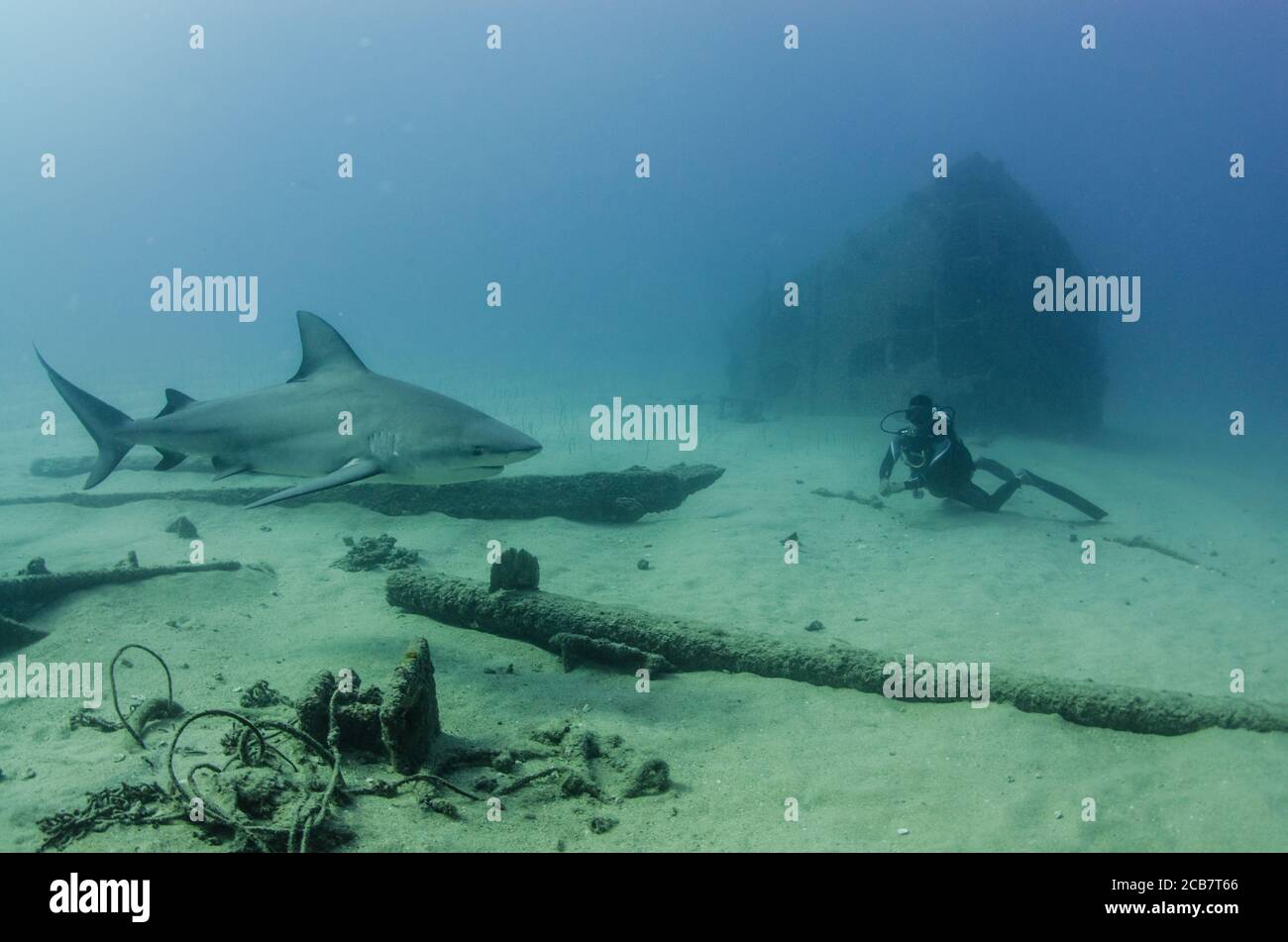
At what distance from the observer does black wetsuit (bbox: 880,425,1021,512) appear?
40.9ft

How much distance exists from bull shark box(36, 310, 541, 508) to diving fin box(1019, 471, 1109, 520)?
32.8 feet

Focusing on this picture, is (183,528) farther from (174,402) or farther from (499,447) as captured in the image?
(499,447)

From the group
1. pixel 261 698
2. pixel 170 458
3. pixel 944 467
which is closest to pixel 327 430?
pixel 170 458

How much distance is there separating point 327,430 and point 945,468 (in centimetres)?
1048

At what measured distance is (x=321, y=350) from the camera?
23.3 ft

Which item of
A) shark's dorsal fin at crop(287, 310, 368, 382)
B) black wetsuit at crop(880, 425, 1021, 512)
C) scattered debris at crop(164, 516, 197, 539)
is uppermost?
shark's dorsal fin at crop(287, 310, 368, 382)

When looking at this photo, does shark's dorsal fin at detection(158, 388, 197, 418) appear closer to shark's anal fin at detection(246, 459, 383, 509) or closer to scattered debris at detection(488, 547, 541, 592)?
shark's anal fin at detection(246, 459, 383, 509)

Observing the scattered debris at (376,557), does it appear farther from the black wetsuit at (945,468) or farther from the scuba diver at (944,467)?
the black wetsuit at (945,468)

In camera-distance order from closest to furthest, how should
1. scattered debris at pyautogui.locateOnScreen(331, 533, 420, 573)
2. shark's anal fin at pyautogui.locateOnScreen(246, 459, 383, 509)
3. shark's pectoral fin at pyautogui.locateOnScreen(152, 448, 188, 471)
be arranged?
1. shark's anal fin at pyautogui.locateOnScreen(246, 459, 383, 509)
2. shark's pectoral fin at pyautogui.locateOnScreen(152, 448, 188, 471)
3. scattered debris at pyautogui.locateOnScreen(331, 533, 420, 573)

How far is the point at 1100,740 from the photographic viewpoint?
4758 millimetres

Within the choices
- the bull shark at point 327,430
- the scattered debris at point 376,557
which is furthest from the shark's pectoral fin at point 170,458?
the scattered debris at point 376,557

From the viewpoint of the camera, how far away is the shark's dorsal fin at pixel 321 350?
277 inches

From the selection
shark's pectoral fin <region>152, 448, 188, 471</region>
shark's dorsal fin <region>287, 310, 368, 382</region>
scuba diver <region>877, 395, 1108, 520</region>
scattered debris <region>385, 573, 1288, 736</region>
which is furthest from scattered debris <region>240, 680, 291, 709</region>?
scuba diver <region>877, 395, 1108, 520</region>
